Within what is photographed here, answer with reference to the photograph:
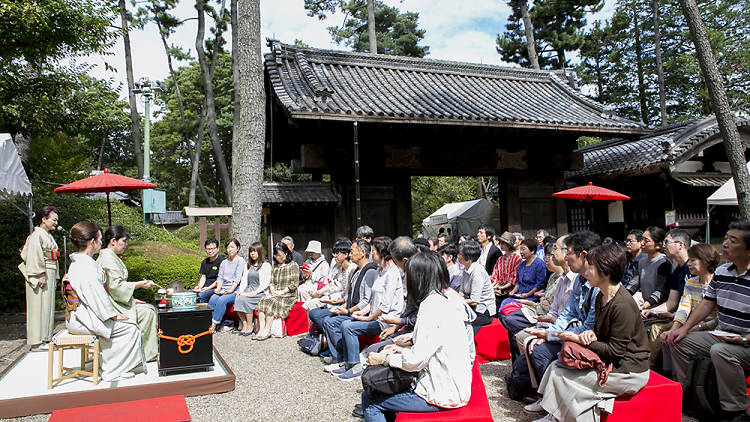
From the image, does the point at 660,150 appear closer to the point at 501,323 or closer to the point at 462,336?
the point at 501,323

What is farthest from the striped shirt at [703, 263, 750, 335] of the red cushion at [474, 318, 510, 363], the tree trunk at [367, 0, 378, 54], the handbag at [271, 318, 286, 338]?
the tree trunk at [367, 0, 378, 54]

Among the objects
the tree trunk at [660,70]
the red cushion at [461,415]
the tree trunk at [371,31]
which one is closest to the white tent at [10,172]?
the red cushion at [461,415]

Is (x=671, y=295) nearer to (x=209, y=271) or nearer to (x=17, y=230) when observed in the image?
(x=209, y=271)

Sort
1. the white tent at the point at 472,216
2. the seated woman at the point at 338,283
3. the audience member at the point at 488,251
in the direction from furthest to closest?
1. the white tent at the point at 472,216
2. the audience member at the point at 488,251
3. the seated woman at the point at 338,283

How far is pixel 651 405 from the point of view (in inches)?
127

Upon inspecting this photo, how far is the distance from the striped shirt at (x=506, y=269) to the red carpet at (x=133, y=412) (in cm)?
446

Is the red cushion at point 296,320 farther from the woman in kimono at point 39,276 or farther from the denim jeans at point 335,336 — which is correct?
the woman in kimono at point 39,276

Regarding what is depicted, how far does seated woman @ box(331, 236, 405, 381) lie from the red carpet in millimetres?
1686

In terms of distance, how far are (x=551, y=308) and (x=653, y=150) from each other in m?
9.14

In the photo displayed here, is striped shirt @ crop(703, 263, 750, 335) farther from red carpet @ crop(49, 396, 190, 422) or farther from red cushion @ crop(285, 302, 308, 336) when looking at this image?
red cushion @ crop(285, 302, 308, 336)

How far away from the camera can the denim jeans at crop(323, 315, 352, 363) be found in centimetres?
569

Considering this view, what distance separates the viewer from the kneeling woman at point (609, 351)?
311cm

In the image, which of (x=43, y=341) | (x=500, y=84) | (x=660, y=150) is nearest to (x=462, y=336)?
(x=43, y=341)

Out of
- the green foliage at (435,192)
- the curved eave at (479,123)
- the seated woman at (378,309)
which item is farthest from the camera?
the green foliage at (435,192)
